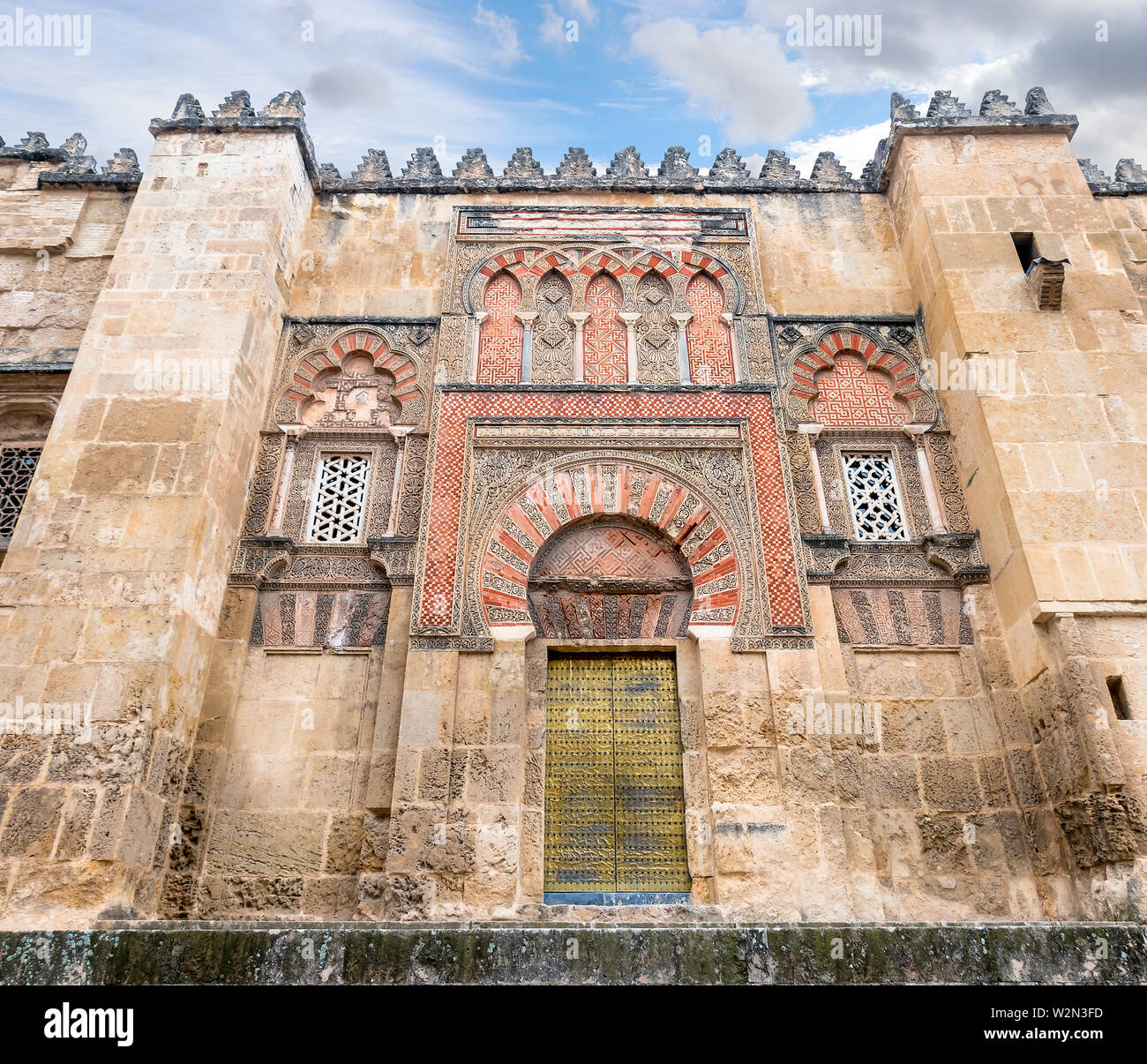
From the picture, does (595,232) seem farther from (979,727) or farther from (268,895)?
(268,895)

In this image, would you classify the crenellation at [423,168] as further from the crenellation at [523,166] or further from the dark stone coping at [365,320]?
the dark stone coping at [365,320]

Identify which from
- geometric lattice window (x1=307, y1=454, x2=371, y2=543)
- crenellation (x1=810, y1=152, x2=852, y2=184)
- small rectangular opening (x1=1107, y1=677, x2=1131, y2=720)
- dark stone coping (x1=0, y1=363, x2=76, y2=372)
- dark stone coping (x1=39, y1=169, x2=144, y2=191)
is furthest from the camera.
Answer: crenellation (x1=810, y1=152, x2=852, y2=184)

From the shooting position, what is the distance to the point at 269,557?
5.93 m

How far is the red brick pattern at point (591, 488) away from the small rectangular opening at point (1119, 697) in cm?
179

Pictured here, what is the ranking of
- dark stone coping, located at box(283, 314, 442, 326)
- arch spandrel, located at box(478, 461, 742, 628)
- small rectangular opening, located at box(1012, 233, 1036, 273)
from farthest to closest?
dark stone coping, located at box(283, 314, 442, 326), small rectangular opening, located at box(1012, 233, 1036, 273), arch spandrel, located at box(478, 461, 742, 628)

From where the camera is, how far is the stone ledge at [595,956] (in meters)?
2.38

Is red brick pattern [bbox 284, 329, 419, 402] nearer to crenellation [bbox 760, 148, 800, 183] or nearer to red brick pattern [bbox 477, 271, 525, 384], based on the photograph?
red brick pattern [bbox 477, 271, 525, 384]

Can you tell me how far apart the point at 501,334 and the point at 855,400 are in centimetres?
293

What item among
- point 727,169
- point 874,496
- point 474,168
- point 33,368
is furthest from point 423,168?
point 874,496

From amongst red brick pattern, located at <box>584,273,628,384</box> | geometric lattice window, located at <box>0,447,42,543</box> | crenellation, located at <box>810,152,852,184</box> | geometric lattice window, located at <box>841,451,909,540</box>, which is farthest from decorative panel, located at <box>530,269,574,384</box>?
geometric lattice window, located at <box>0,447,42,543</box>

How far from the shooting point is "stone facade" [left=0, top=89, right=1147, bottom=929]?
4879mm

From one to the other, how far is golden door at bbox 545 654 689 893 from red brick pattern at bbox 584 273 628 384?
2.32 metres
